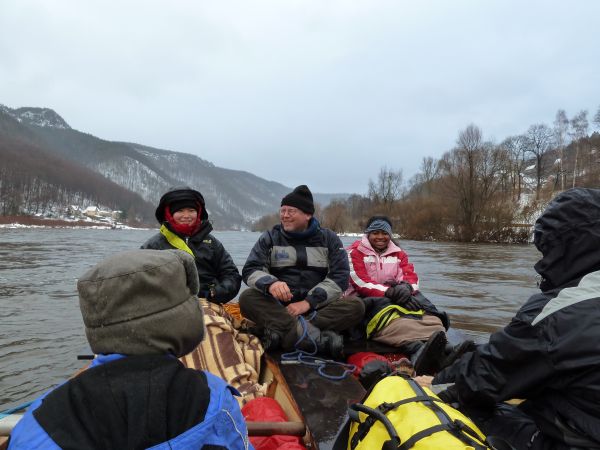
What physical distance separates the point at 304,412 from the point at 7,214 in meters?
100

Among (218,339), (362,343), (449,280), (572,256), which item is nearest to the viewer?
(572,256)

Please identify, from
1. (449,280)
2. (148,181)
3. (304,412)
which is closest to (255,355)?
(304,412)

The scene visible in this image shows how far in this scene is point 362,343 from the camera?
3920 millimetres

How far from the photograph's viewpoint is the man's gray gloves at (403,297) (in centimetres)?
392

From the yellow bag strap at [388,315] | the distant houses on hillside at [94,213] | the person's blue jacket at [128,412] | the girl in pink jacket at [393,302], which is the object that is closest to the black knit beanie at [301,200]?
the girl in pink jacket at [393,302]

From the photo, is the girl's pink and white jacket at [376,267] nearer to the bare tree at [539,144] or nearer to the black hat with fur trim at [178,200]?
the black hat with fur trim at [178,200]

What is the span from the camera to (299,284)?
13.3 ft

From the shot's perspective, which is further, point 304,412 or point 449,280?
point 449,280

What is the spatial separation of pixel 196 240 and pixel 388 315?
2032 millimetres

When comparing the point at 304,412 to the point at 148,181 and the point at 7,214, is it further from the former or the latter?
the point at 148,181

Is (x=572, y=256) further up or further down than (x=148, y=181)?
further down

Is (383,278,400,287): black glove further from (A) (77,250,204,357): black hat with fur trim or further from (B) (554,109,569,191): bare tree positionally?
(B) (554,109,569,191): bare tree

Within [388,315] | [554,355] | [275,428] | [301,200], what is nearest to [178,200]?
[301,200]

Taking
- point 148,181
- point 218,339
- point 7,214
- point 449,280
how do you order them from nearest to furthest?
point 218,339 < point 449,280 < point 7,214 < point 148,181
